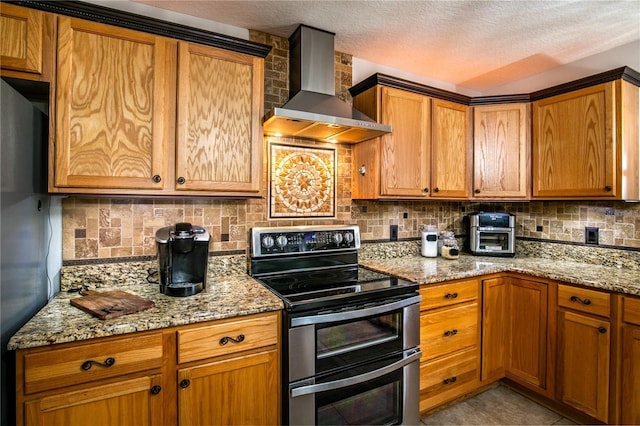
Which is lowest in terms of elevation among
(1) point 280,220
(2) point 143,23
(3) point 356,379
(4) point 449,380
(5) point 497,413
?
(5) point 497,413

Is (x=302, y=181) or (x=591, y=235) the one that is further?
(x=591, y=235)

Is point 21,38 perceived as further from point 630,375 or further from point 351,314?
point 630,375

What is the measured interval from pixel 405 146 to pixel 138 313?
197 cm

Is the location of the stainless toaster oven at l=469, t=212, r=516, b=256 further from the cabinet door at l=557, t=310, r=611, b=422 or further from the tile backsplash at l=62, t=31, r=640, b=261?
the cabinet door at l=557, t=310, r=611, b=422

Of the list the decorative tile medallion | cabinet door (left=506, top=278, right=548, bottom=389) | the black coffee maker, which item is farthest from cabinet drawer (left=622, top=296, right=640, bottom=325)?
the black coffee maker

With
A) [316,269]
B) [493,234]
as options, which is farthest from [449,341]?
[493,234]

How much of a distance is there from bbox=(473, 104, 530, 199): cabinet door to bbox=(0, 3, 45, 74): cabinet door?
2824 millimetres

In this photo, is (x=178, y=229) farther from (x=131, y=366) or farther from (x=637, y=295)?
(x=637, y=295)

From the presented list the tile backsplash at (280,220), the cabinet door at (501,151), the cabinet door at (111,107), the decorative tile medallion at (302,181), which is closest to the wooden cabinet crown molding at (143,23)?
the cabinet door at (111,107)

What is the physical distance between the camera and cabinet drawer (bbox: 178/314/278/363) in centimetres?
134

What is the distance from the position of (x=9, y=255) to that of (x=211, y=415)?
101 centimetres

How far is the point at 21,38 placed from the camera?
1.34 m

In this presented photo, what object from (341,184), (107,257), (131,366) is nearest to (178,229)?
(107,257)

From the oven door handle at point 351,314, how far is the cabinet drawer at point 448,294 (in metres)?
0.19
